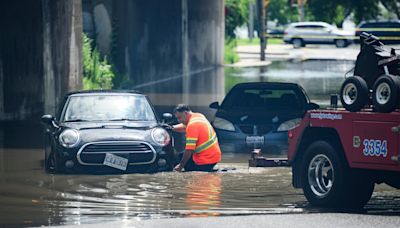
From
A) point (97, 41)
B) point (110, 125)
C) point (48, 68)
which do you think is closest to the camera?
point (110, 125)

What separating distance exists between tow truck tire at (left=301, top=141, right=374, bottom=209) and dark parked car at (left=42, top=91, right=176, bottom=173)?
373 cm

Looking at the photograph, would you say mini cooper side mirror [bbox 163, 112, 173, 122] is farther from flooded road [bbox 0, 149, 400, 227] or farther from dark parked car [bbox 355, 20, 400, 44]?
dark parked car [bbox 355, 20, 400, 44]

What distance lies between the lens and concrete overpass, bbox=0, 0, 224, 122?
90.7 ft

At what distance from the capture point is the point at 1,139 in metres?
23.2

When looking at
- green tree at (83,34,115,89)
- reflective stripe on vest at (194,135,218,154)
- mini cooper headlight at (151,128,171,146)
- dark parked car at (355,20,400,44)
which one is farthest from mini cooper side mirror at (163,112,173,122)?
dark parked car at (355,20,400,44)

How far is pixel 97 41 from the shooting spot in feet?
121

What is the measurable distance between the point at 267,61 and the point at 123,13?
2483 centimetres

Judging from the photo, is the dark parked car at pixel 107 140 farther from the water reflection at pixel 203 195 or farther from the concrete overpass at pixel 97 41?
the concrete overpass at pixel 97 41

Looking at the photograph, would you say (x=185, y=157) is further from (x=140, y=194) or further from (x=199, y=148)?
(x=140, y=194)

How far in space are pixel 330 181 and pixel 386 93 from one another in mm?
1398

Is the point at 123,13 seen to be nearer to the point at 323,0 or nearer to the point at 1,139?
the point at 1,139

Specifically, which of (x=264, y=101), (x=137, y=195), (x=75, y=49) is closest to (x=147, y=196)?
(x=137, y=195)

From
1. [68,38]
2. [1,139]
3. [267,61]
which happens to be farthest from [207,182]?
[267,61]

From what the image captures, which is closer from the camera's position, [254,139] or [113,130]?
[113,130]
